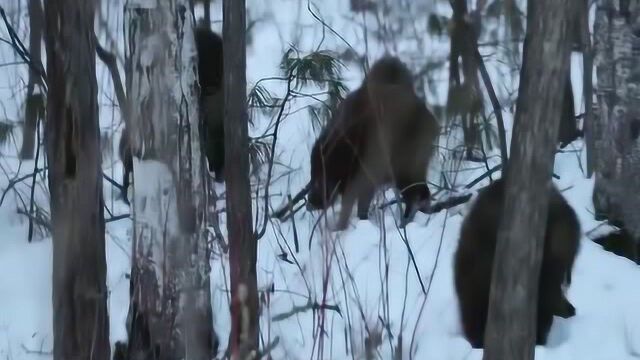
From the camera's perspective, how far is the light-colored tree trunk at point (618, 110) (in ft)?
19.1

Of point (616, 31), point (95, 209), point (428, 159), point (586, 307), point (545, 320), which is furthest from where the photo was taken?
point (428, 159)

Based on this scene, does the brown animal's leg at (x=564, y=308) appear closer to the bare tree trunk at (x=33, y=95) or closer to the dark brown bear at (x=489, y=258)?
the dark brown bear at (x=489, y=258)

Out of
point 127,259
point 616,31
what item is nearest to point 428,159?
point 616,31

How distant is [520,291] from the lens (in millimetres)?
3648

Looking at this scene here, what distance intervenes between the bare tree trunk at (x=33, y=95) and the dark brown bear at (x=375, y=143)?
187cm

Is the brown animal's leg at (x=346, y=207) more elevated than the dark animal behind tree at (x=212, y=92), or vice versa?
the dark animal behind tree at (x=212, y=92)

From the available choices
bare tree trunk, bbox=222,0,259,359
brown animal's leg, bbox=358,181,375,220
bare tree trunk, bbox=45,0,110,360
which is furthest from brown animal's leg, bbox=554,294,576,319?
bare tree trunk, bbox=45,0,110,360

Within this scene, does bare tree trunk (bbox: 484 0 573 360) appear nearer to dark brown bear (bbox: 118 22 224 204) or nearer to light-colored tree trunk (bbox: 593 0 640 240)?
light-colored tree trunk (bbox: 593 0 640 240)

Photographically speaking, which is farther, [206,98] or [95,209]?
[206,98]

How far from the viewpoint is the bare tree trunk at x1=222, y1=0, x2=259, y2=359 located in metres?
4.57

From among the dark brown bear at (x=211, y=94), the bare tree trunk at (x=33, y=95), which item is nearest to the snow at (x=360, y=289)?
the dark brown bear at (x=211, y=94)

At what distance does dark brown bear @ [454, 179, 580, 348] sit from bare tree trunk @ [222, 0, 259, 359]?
933 millimetres

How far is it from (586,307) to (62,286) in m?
2.49

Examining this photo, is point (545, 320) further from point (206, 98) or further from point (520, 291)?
point (206, 98)
